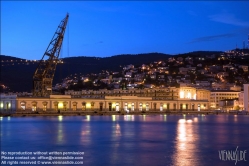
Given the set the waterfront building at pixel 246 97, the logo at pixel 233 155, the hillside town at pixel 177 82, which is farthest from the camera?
the hillside town at pixel 177 82

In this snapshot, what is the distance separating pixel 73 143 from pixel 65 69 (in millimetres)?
100096

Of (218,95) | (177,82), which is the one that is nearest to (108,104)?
(218,95)

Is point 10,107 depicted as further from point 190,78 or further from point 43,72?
point 190,78

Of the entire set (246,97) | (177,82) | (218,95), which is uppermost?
(177,82)

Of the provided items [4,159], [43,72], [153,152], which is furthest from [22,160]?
[43,72]

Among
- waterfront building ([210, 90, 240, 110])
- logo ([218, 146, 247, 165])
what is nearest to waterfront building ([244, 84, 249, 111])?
waterfront building ([210, 90, 240, 110])

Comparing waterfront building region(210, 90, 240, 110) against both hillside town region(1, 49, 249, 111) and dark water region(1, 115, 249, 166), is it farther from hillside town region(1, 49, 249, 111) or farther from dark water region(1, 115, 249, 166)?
dark water region(1, 115, 249, 166)

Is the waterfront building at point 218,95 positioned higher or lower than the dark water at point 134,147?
higher

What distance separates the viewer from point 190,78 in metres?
118

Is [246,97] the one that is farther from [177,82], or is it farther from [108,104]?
[177,82]

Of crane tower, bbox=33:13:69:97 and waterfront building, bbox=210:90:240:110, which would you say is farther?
waterfront building, bbox=210:90:240:110

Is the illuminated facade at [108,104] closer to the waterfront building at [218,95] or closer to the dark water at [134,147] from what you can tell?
the waterfront building at [218,95]

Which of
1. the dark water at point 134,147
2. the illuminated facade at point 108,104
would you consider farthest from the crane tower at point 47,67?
the dark water at point 134,147

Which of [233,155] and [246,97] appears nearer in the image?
[233,155]
